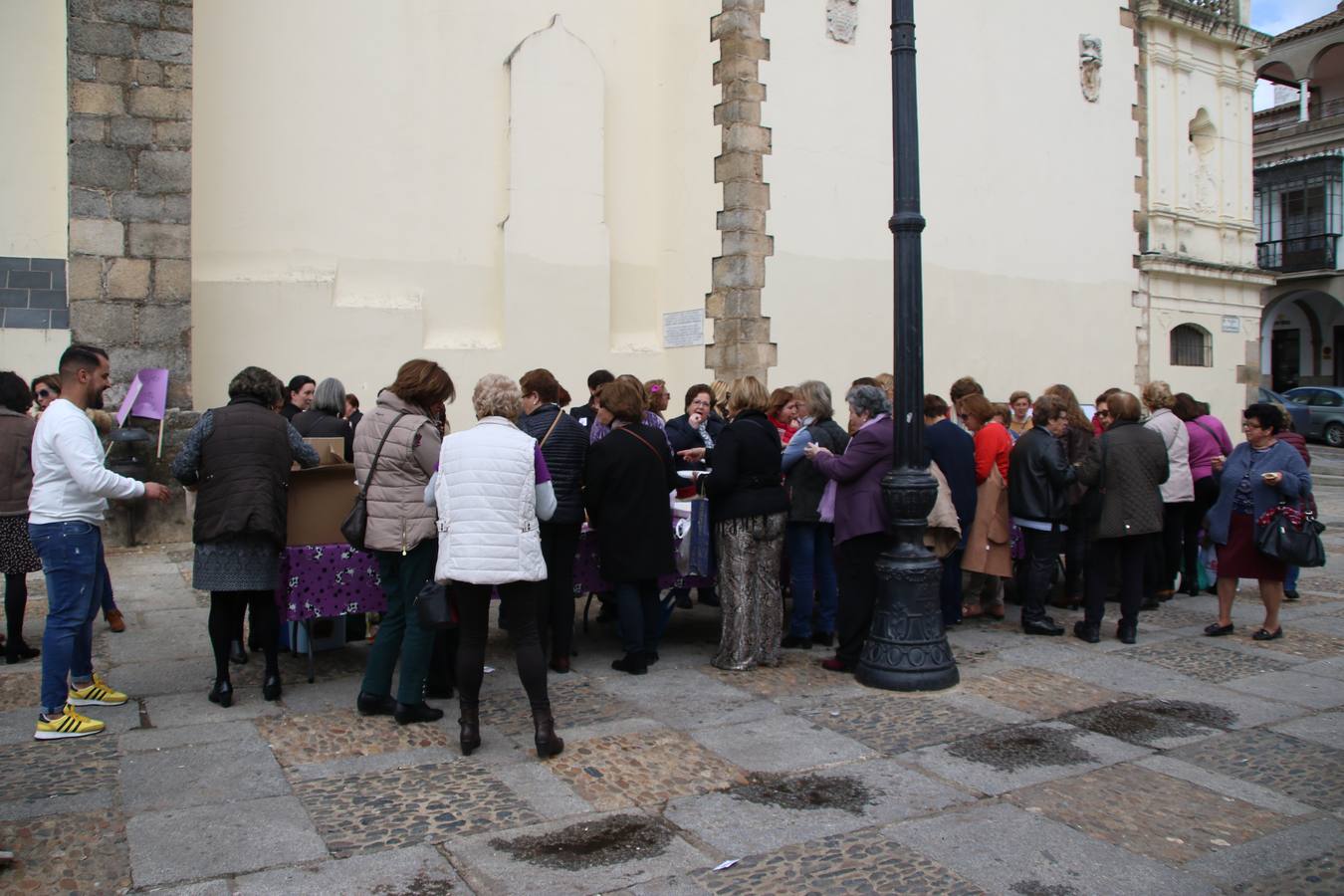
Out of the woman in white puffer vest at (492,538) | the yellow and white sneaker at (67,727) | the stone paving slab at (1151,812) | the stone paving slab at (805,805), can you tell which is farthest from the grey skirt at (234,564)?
the stone paving slab at (1151,812)

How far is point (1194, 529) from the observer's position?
30.3ft

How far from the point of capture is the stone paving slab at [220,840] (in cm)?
382

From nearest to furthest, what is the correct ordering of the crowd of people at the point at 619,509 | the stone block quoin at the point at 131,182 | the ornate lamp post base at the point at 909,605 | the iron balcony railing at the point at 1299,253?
the crowd of people at the point at 619,509 → the ornate lamp post base at the point at 909,605 → the stone block quoin at the point at 131,182 → the iron balcony railing at the point at 1299,253

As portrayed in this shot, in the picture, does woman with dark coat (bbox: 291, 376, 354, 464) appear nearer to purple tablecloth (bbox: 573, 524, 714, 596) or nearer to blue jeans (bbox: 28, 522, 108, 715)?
purple tablecloth (bbox: 573, 524, 714, 596)

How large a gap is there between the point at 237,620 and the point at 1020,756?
4.07 metres

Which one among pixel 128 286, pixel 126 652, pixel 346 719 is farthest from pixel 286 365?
pixel 346 719

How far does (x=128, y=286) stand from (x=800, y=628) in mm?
7455

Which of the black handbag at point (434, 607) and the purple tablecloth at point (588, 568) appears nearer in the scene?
the black handbag at point (434, 607)

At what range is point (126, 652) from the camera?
683 cm

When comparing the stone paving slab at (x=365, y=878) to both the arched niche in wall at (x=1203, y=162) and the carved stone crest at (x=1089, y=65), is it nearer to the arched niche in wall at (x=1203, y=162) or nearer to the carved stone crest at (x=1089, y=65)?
the carved stone crest at (x=1089, y=65)

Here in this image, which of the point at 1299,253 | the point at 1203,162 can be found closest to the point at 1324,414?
the point at 1299,253

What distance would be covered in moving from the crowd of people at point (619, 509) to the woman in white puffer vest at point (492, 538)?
1 cm

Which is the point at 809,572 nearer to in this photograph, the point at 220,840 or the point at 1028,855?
the point at 1028,855

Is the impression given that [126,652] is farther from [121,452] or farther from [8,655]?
[121,452]
